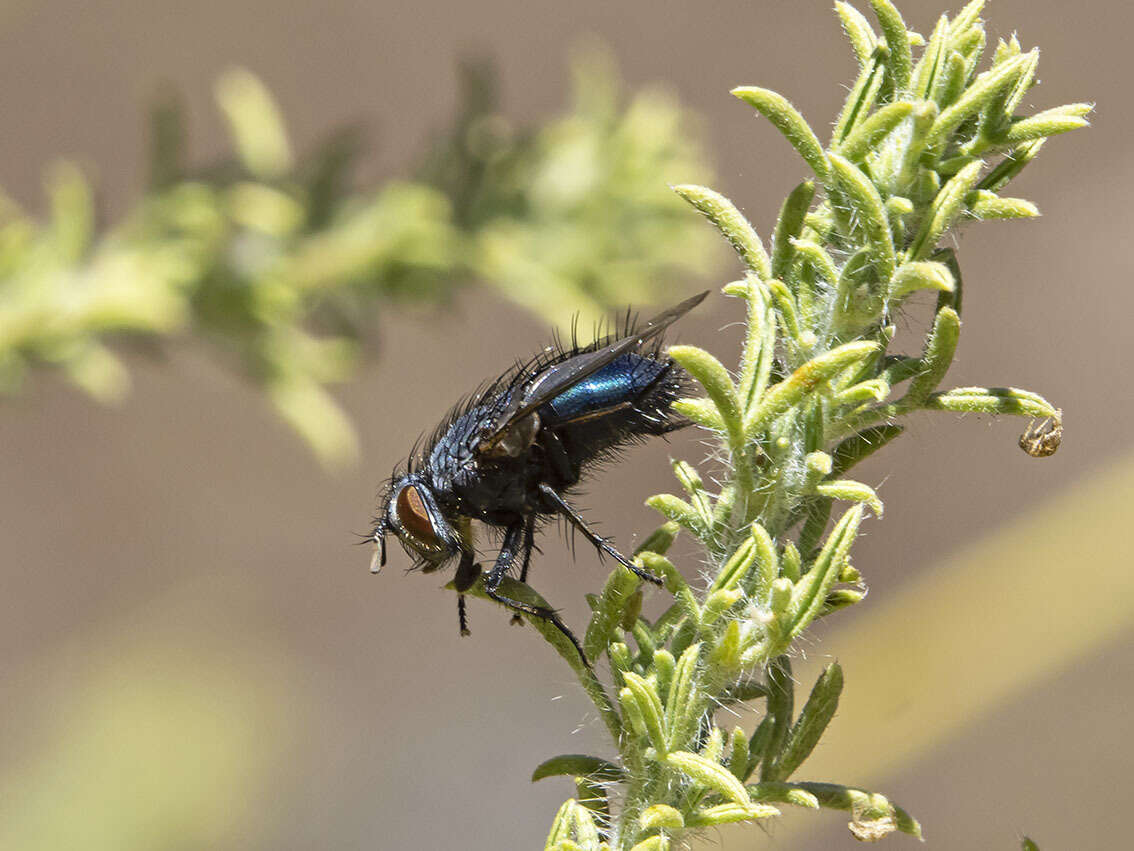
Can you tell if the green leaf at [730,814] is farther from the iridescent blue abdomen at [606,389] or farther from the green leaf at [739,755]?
the iridescent blue abdomen at [606,389]

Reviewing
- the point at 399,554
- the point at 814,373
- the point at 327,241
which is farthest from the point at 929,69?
the point at 399,554

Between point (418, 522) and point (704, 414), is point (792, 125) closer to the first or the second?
point (704, 414)

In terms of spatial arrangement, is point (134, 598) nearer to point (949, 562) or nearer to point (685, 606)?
point (949, 562)

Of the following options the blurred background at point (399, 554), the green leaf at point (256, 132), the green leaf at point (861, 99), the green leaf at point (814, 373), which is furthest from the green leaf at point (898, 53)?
the blurred background at point (399, 554)

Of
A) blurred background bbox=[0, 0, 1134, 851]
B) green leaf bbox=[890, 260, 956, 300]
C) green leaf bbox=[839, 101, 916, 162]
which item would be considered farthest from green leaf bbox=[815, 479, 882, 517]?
blurred background bbox=[0, 0, 1134, 851]

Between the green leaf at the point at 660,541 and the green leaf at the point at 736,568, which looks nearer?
the green leaf at the point at 736,568

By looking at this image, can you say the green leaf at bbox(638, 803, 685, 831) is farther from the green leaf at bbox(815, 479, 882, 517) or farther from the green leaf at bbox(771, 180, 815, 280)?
the green leaf at bbox(771, 180, 815, 280)
